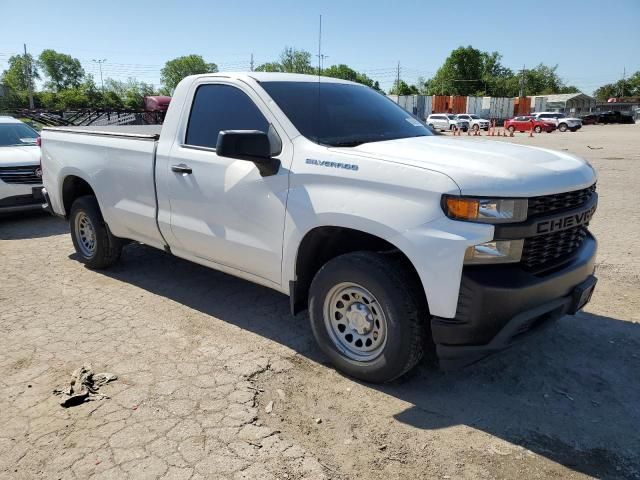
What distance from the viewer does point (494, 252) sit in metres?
2.80

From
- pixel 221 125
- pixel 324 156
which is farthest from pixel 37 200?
pixel 324 156

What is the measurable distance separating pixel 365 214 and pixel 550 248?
1119 mm

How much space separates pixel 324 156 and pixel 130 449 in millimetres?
2017

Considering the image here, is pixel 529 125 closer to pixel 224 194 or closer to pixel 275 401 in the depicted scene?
pixel 224 194

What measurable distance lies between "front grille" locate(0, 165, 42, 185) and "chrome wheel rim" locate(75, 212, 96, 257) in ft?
9.86

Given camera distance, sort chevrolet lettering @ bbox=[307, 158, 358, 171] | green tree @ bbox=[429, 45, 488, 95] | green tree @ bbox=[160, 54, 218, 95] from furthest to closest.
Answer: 1. green tree @ bbox=[160, 54, 218, 95]
2. green tree @ bbox=[429, 45, 488, 95]
3. chevrolet lettering @ bbox=[307, 158, 358, 171]

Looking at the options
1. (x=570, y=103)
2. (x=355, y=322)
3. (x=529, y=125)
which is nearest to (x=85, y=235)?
(x=355, y=322)

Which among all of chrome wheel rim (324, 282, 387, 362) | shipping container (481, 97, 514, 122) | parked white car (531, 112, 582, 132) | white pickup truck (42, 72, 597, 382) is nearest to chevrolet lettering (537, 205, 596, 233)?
white pickup truck (42, 72, 597, 382)

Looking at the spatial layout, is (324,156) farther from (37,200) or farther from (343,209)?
(37,200)

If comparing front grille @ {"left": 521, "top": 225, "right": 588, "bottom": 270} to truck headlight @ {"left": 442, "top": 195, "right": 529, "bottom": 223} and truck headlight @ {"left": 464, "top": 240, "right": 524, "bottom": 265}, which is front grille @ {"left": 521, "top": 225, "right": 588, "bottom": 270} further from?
truck headlight @ {"left": 442, "top": 195, "right": 529, "bottom": 223}

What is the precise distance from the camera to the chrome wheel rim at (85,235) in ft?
18.7

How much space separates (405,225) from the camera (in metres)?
2.94

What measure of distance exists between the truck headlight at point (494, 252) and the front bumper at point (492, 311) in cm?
5

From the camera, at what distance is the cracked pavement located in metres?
2.69
